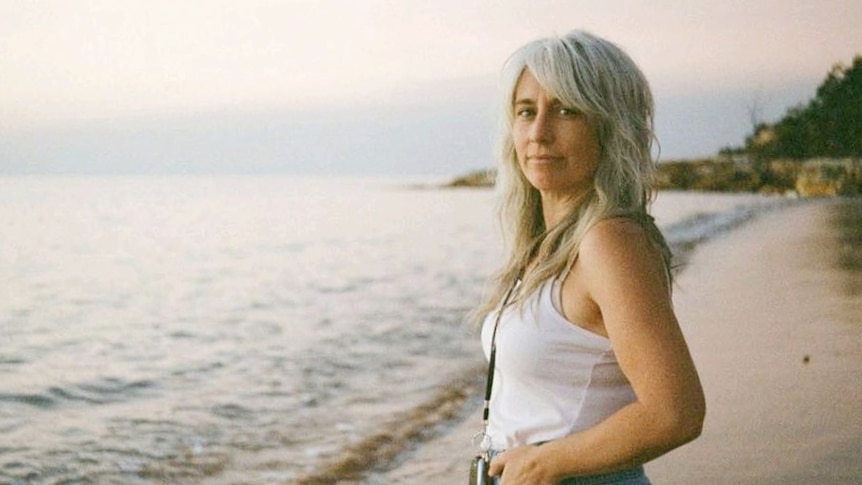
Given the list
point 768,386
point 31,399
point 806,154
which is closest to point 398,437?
point 768,386

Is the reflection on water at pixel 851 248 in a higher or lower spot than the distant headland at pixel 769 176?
higher

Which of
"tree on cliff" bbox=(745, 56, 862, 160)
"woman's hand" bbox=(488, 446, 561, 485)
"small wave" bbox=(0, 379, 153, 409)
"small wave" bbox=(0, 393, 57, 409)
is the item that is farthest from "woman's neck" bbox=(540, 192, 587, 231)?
"tree on cliff" bbox=(745, 56, 862, 160)

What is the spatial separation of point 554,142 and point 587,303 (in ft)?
1.15

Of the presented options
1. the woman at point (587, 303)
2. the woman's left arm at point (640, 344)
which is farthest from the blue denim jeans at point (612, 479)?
the woman's left arm at point (640, 344)

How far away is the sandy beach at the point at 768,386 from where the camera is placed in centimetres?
494

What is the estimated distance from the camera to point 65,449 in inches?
295

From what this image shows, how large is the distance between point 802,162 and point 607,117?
66.2m

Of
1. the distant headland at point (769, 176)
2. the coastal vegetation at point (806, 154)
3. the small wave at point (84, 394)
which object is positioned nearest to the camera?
the small wave at point (84, 394)

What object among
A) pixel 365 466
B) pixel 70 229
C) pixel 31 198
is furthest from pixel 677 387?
pixel 31 198

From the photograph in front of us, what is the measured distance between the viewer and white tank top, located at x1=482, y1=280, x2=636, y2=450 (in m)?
1.59

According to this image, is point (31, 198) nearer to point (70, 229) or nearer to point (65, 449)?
point (70, 229)

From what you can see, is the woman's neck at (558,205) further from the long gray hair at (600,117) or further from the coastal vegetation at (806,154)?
the coastal vegetation at (806,154)

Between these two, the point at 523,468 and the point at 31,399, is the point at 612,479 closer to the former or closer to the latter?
the point at 523,468

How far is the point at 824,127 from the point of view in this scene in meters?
59.7
